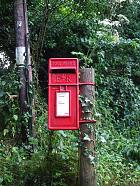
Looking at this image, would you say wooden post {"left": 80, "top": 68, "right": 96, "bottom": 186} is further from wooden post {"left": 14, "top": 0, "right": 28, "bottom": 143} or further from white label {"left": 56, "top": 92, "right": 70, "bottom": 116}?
wooden post {"left": 14, "top": 0, "right": 28, "bottom": 143}

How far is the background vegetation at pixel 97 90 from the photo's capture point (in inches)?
159

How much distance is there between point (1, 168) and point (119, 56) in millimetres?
4587

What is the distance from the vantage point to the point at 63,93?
3.74 metres

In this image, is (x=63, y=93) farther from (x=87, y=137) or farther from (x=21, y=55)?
(x=21, y=55)

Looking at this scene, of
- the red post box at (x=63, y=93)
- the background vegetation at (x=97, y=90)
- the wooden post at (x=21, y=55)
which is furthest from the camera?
the wooden post at (x=21, y=55)

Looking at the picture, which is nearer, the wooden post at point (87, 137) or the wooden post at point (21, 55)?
the wooden post at point (87, 137)

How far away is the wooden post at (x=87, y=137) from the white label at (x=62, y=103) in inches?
7.2

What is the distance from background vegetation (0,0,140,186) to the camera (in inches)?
159

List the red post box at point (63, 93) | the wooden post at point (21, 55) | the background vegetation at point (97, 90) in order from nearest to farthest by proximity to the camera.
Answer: the red post box at point (63, 93) → the background vegetation at point (97, 90) → the wooden post at point (21, 55)

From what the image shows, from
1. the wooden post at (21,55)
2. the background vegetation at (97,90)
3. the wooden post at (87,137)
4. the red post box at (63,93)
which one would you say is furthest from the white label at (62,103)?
the wooden post at (21,55)

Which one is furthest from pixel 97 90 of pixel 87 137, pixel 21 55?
pixel 87 137

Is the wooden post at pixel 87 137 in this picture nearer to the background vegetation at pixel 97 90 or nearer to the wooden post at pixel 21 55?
the background vegetation at pixel 97 90

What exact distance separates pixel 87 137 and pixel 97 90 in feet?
12.5

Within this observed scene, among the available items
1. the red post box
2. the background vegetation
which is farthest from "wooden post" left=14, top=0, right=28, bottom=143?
the red post box
